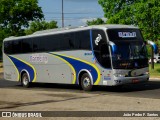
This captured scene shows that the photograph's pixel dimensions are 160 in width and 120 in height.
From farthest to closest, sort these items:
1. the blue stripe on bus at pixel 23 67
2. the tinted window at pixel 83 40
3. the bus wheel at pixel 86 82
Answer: the blue stripe on bus at pixel 23 67 < the bus wheel at pixel 86 82 < the tinted window at pixel 83 40

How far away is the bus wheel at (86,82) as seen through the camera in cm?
2220

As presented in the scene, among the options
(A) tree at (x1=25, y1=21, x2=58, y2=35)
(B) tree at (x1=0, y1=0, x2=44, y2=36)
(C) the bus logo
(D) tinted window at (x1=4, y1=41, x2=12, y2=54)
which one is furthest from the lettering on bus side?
(A) tree at (x1=25, y1=21, x2=58, y2=35)

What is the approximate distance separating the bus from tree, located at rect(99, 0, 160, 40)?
1179 cm

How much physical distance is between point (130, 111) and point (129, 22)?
24.6m

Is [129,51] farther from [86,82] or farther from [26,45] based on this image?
[26,45]

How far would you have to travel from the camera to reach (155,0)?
3531 centimetres

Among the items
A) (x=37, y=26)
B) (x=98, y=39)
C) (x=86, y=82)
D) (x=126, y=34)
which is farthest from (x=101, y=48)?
(x=37, y=26)

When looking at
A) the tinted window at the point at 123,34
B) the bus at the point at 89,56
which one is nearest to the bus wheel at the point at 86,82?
the bus at the point at 89,56

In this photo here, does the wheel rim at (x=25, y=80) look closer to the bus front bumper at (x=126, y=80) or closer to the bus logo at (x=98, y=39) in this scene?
the bus logo at (x=98, y=39)

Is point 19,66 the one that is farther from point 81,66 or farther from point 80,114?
point 80,114

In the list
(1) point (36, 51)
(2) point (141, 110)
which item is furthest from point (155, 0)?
(2) point (141, 110)

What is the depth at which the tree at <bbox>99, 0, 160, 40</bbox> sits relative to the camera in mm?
35344

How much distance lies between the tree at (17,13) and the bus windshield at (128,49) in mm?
34651

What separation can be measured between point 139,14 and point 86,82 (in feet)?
47.9
